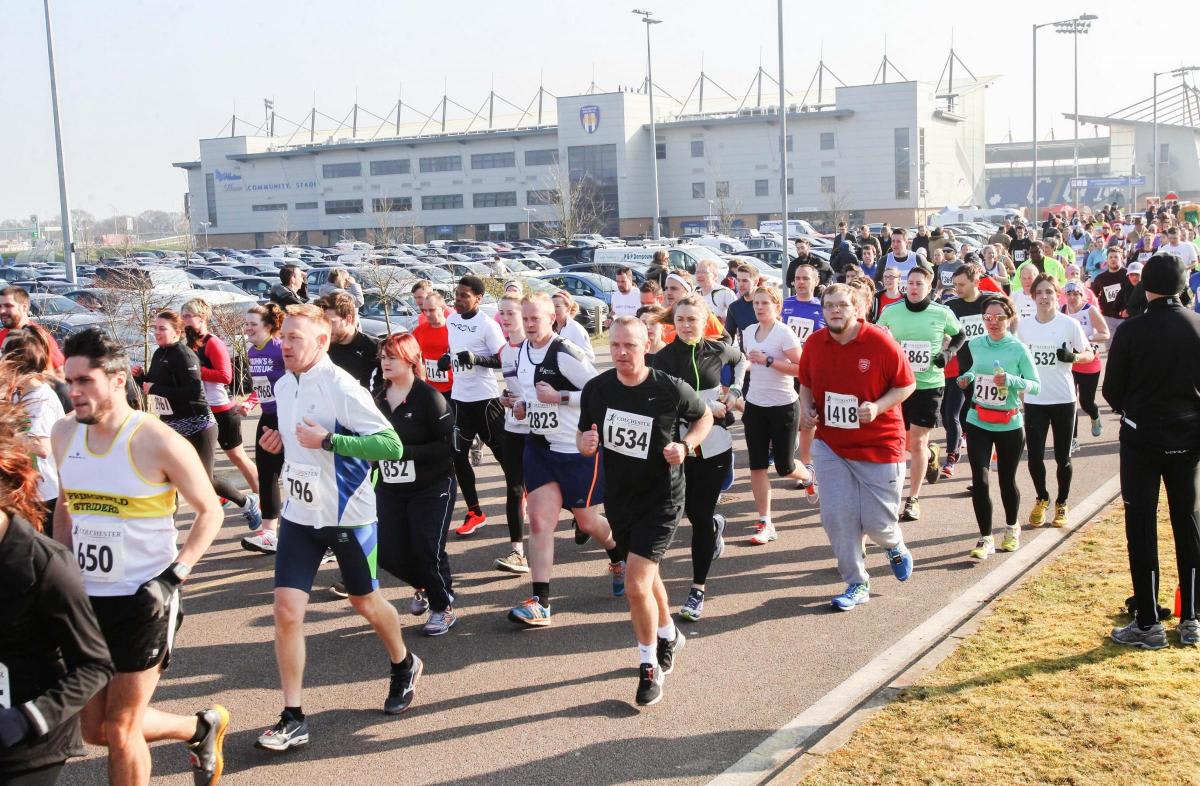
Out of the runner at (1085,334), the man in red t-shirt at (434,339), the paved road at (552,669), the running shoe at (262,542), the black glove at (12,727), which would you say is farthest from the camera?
the runner at (1085,334)

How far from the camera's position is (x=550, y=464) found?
24.1 ft

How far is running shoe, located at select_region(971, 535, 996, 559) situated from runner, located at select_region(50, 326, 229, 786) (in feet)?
17.9

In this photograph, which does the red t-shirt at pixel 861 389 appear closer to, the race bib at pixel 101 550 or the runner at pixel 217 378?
the race bib at pixel 101 550

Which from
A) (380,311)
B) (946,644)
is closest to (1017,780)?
(946,644)

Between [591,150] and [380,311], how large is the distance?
74014 mm

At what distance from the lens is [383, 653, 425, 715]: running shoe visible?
578 cm

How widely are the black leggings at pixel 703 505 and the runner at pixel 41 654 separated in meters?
4.25

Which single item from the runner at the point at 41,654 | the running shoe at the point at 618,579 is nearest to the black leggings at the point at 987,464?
the running shoe at the point at 618,579

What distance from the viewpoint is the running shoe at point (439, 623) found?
7000 millimetres

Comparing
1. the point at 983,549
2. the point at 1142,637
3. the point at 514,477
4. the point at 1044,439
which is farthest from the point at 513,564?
the point at 1044,439

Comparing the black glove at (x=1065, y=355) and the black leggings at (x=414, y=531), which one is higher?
the black glove at (x=1065, y=355)

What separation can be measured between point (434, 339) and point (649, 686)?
486 cm

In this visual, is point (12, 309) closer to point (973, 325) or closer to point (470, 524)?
point (470, 524)

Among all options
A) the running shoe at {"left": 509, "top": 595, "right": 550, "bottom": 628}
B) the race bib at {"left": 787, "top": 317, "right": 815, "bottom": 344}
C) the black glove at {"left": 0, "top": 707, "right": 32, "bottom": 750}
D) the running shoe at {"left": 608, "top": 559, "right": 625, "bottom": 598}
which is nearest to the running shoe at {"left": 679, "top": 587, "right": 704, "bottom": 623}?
the running shoe at {"left": 608, "top": 559, "right": 625, "bottom": 598}
